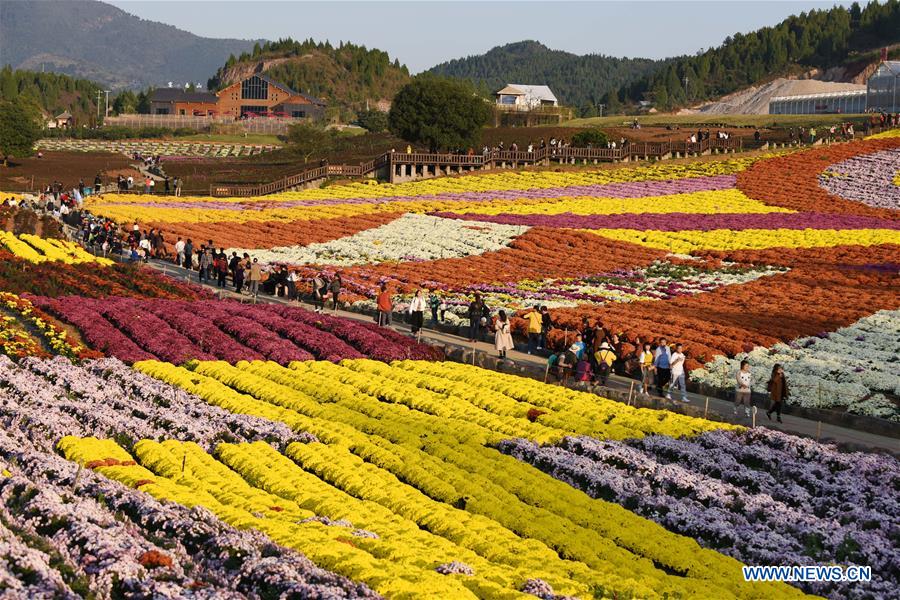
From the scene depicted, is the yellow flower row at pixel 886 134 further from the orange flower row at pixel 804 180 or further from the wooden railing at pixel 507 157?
the wooden railing at pixel 507 157

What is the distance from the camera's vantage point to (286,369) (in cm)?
3522

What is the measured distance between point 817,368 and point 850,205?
44.5 m

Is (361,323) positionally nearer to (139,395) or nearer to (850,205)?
(139,395)

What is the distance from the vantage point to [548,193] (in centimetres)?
8869

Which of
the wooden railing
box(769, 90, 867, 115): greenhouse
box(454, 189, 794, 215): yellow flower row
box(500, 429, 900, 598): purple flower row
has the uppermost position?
box(769, 90, 867, 115): greenhouse

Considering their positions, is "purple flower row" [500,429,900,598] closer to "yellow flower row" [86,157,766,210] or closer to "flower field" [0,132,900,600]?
"flower field" [0,132,900,600]

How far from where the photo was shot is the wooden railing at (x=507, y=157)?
333 ft

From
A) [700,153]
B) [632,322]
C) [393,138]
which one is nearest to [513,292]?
[632,322]

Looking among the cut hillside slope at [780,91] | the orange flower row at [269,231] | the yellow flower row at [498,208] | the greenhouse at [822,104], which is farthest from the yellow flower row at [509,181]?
the cut hillside slope at [780,91]

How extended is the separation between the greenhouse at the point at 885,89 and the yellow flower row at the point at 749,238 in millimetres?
70916

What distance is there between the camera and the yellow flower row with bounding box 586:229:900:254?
2527 inches

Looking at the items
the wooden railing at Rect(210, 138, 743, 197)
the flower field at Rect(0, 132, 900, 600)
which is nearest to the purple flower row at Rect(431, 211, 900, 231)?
the flower field at Rect(0, 132, 900, 600)

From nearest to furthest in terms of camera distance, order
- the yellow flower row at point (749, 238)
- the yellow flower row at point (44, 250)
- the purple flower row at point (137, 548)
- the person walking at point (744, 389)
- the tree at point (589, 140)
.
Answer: the purple flower row at point (137, 548), the person walking at point (744, 389), the yellow flower row at point (44, 250), the yellow flower row at point (749, 238), the tree at point (589, 140)

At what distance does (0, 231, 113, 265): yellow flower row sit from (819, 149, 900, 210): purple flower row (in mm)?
45357
